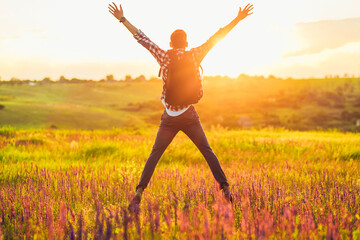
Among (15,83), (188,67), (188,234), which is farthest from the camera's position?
(15,83)

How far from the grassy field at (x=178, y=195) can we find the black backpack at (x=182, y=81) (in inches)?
46.9

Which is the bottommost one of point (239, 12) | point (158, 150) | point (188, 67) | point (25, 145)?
point (25, 145)

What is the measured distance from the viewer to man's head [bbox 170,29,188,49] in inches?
172

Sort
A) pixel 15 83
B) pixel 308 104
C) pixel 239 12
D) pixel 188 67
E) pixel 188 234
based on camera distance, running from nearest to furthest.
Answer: pixel 188 234 → pixel 188 67 → pixel 239 12 → pixel 308 104 → pixel 15 83

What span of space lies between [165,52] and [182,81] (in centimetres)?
44

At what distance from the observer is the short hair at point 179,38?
4.37m

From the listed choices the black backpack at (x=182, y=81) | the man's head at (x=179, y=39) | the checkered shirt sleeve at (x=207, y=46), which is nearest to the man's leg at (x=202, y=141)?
the black backpack at (x=182, y=81)

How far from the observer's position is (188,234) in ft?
8.93

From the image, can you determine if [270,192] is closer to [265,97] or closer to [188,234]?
[188,234]

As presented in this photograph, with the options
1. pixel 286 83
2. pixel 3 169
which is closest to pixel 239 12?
pixel 3 169

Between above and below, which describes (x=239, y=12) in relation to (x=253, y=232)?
above

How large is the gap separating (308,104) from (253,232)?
177 feet

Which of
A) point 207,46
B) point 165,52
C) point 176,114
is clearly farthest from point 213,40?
point 176,114

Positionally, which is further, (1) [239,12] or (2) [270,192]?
(1) [239,12]
